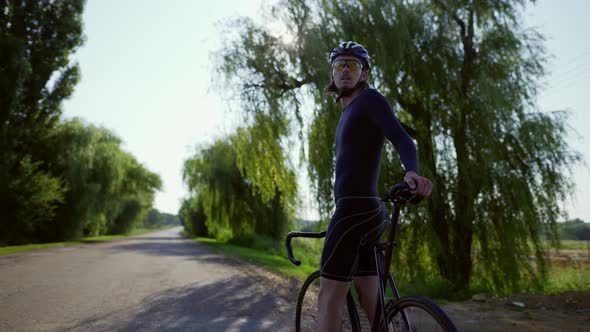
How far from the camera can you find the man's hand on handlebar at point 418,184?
5.53ft

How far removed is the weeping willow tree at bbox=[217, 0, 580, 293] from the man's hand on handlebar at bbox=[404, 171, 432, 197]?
562 centimetres

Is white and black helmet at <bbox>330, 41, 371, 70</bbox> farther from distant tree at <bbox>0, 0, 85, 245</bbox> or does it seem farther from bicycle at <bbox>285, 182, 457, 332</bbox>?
distant tree at <bbox>0, 0, 85, 245</bbox>

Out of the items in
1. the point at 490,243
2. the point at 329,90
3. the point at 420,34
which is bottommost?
the point at 490,243

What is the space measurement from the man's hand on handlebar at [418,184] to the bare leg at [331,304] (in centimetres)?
62

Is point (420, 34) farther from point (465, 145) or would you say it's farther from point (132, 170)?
point (132, 170)

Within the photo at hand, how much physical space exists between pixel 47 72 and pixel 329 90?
21.2 metres

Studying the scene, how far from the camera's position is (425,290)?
7.68 meters

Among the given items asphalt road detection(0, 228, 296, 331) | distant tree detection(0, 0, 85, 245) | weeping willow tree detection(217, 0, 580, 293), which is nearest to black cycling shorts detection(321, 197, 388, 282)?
asphalt road detection(0, 228, 296, 331)

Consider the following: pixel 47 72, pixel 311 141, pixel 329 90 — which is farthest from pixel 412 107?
pixel 47 72

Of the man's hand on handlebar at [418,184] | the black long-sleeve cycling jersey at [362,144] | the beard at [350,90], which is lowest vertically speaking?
the man's hand on handlebar at [418,184]

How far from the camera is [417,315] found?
184 centimetres

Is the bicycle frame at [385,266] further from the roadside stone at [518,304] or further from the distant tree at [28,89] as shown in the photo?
the distant tree at [28,89]

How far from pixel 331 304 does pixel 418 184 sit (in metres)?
0.77

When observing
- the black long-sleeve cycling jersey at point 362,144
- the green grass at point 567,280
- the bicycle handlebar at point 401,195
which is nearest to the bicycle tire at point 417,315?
the bicycle handlebar at point 401,195
